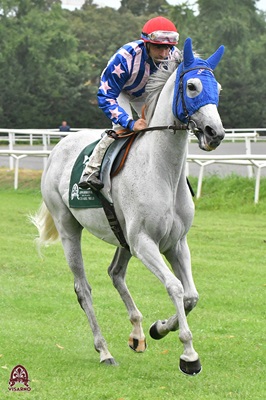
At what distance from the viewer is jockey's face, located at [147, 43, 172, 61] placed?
6766 mm

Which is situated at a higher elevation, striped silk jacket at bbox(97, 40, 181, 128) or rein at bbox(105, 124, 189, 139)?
striped silk jacket at bbox(97, 40, 181, 128)

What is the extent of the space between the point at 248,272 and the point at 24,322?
355cm

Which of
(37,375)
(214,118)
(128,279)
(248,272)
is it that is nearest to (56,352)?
(37,375)

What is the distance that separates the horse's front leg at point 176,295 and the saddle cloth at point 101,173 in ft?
2.20

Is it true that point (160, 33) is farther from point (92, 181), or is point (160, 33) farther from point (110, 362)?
point (110, 362)

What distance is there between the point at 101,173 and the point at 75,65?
159ft

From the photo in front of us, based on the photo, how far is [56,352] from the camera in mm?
7164

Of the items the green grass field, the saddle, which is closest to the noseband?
the saddle

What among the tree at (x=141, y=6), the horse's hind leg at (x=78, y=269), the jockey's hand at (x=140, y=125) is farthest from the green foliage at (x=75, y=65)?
the jockey's hand at (x=140, y=125)

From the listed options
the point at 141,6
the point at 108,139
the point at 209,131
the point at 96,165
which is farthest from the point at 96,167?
the point at 141,6

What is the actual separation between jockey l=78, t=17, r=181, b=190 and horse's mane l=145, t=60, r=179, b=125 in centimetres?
5

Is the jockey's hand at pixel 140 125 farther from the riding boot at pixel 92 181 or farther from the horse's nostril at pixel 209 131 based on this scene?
the horse's nostril at pixel 209 131

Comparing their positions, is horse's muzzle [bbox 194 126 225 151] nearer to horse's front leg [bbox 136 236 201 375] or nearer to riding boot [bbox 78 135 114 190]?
horse's front leg [bbox 136 236 201 375]

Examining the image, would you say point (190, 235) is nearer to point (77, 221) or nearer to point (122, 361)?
point (77, 221)
